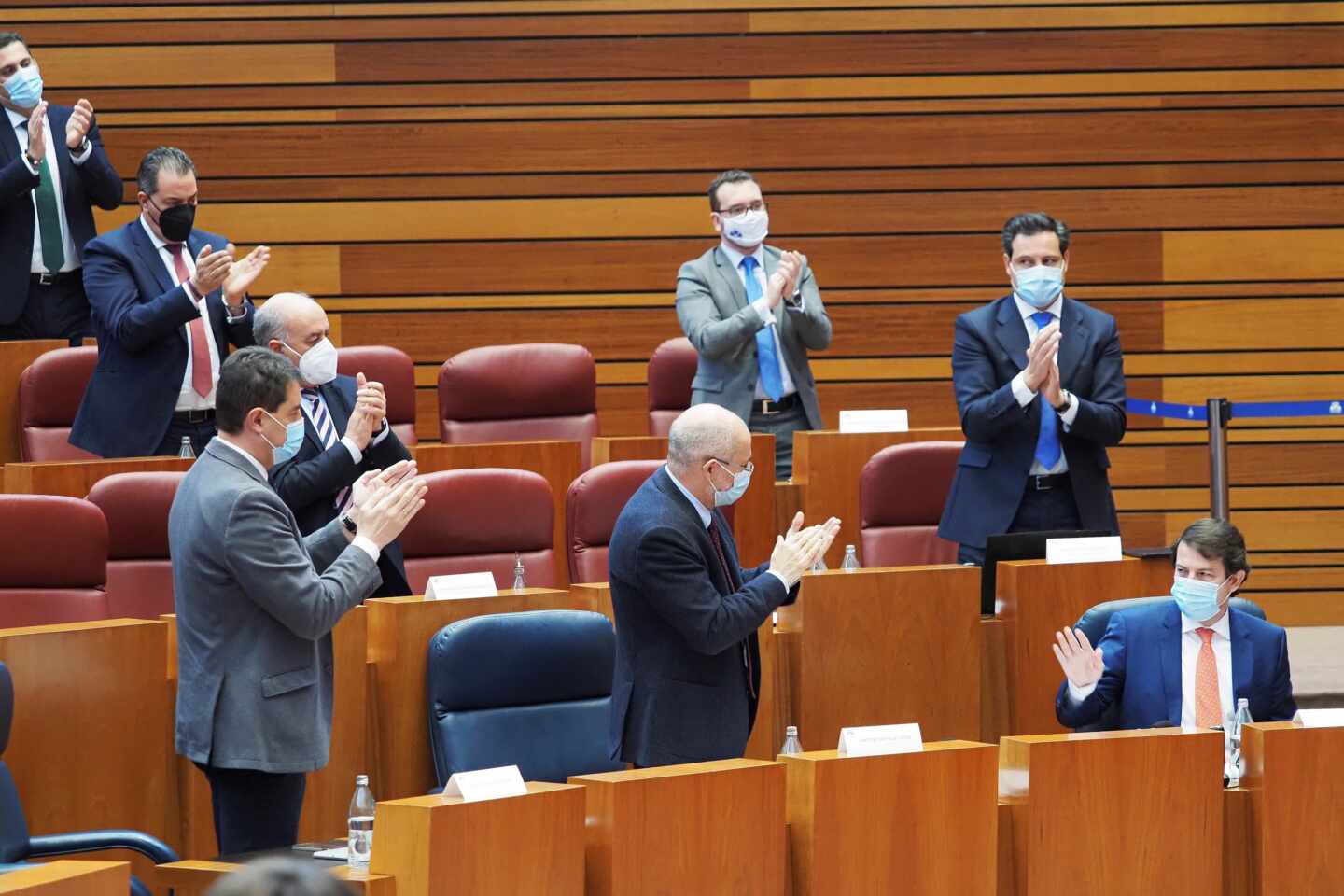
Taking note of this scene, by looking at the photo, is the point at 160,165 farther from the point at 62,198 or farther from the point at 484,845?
the point at 484,845

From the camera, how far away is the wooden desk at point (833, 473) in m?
4.55

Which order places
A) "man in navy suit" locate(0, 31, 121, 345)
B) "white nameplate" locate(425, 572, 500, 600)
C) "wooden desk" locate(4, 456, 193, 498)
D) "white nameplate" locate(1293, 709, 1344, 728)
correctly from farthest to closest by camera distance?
"man in navy suit" locate(0, 31, 121, 345)
"wooden desk" locate(4, 456, 193, 498)
"white nameplate" locate(425, 572, 500, 600)
"white nameplate" locate(1293, 709, 1344, 728)

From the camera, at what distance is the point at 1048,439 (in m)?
3.93

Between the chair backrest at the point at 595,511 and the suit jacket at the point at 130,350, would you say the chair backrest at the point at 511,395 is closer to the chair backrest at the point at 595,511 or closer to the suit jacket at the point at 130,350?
the suit jacket at the point at 130,350

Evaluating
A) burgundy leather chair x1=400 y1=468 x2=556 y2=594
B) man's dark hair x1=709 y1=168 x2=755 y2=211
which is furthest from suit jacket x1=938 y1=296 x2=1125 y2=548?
burgundy leather chair x1=400 y1=468 x2=556 y2=594

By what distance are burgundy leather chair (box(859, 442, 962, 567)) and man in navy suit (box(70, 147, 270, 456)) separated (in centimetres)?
151

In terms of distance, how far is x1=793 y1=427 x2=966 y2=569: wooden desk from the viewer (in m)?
4.55

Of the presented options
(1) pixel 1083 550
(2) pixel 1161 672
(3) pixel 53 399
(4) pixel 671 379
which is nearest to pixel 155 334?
(3) pixel 53 399

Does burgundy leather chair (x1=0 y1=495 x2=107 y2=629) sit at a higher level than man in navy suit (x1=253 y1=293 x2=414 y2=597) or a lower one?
lower

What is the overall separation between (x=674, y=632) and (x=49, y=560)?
4.08 ft

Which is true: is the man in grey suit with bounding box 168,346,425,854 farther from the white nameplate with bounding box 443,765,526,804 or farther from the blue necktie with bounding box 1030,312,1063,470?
the blue necktie with bounding box 1030,312,1063,470

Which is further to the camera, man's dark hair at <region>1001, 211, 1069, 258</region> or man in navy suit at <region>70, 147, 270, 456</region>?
man in navy suit at <region>70, 147, 270, 456</region>

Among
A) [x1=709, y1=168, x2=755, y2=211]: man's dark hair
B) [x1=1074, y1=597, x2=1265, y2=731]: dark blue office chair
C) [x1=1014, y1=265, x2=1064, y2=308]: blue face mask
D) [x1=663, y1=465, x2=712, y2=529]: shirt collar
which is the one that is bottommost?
[x1=1074, y1=597, x2=1265, y2=731]: dark blue office chair

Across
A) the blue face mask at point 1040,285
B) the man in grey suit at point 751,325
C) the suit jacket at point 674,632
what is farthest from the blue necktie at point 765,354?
the suit jacket at point 674,632
